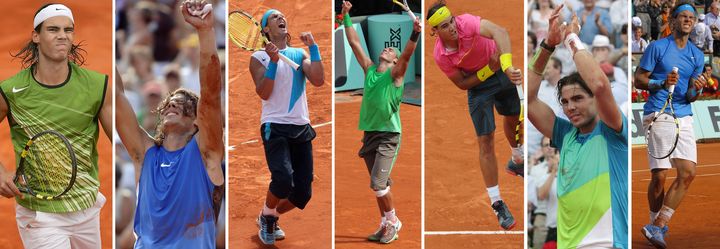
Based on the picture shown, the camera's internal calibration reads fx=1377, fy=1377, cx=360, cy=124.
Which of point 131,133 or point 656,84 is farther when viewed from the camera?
point 656,84

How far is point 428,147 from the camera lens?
11.2 metres

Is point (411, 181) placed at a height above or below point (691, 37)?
below

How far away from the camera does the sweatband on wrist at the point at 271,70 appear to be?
35.7 ft

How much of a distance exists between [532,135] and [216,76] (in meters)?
3.02

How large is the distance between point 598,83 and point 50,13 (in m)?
4.23

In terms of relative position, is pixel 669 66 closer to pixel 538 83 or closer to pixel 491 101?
pixel 538 83

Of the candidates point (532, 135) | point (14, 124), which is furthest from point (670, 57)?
point (14, 124)

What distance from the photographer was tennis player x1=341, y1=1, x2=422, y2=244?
11109mm

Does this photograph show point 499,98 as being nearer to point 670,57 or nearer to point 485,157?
point 485,157

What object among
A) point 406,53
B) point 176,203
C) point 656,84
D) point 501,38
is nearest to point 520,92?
point 501,38

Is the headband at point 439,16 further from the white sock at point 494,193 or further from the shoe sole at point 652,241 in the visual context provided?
the shoe sole at point 652,241

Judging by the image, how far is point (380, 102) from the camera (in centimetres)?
1112

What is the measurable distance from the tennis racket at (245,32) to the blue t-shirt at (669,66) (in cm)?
311

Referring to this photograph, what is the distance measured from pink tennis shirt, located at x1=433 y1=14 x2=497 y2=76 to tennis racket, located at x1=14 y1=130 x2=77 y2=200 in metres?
3.05
